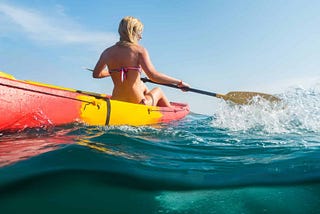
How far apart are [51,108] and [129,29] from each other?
192cm

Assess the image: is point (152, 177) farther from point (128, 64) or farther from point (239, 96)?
point (239, 96)

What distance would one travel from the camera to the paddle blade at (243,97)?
6.60m

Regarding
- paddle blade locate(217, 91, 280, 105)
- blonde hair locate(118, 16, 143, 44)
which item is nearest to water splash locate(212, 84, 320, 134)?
paddle blade locate(217, 91, 280, 105)

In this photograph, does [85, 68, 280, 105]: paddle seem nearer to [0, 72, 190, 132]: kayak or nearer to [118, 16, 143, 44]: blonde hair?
[118, 16, 143, 44]: blonde hair

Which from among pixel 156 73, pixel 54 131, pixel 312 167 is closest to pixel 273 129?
pixel 156 73

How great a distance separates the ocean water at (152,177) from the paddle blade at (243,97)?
3379mm

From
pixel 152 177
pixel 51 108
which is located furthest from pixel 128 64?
pixel 152 177

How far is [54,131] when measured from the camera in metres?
3.79

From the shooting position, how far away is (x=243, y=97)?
6750mm

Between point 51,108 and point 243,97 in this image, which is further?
point 243,97

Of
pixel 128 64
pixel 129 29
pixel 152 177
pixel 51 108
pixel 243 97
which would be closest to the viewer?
pixel 152 177

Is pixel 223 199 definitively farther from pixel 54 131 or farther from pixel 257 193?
pixel 54 131

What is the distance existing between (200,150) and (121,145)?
781 millimetres

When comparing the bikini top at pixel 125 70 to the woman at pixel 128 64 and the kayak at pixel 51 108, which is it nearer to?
the woman at pixel 128 64
